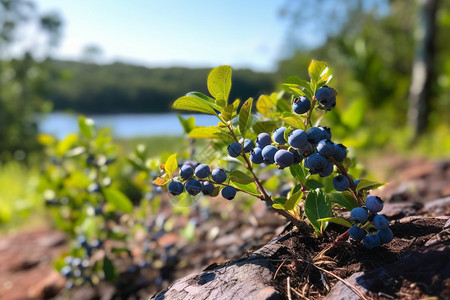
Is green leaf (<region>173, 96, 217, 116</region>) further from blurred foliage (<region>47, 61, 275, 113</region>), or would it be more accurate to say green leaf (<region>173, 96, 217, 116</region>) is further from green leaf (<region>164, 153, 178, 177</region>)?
blurred foliage (<region>47, 61, 275, 113</region>)

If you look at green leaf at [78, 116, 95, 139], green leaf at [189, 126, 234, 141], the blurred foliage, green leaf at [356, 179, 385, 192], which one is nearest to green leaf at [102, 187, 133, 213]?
green leaf at [78, 116, 95, 139]

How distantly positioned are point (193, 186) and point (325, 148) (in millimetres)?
292

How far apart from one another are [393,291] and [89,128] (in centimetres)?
136

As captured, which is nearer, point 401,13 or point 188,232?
point 188,232

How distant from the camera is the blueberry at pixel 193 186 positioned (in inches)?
33.6

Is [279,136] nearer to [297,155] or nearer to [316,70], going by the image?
[297,155]

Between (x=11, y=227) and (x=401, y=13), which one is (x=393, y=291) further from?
(x=401, y=13)

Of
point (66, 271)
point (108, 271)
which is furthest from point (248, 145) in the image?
point (66, 271)

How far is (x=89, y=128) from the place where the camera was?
1.70 m

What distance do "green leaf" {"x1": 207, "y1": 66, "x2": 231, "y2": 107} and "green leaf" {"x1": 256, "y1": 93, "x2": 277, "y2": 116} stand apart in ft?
0.82

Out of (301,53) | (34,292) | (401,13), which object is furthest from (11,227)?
(301,53)

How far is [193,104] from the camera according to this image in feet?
2.89

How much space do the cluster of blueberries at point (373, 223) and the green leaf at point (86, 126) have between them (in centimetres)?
122

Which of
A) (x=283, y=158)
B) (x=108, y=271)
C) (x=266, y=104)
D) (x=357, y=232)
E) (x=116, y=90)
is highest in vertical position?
(x=116, y=90)
